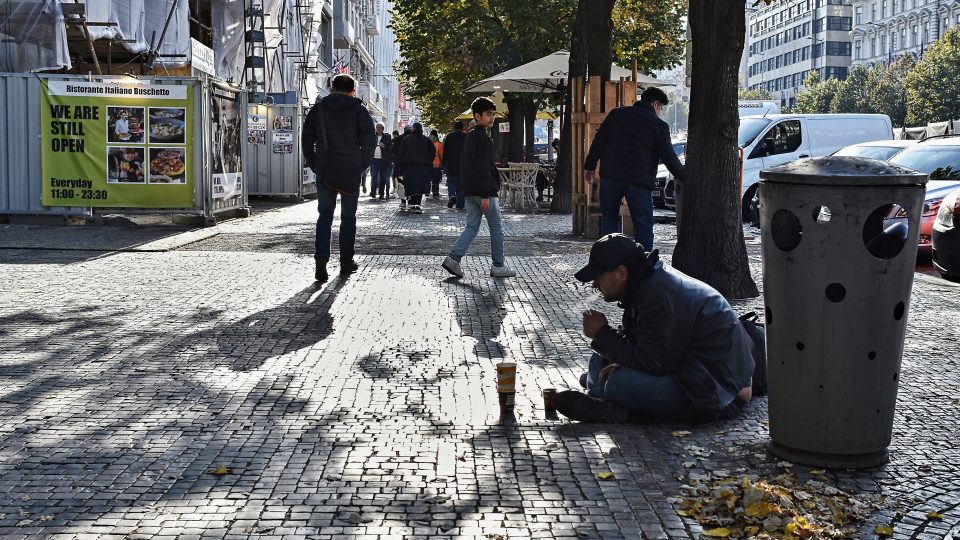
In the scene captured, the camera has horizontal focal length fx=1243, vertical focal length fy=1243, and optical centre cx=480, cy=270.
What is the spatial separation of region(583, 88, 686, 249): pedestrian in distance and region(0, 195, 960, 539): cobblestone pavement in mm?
1845

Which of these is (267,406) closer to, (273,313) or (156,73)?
(273,313)

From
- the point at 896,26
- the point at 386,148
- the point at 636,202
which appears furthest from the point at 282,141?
the point at 896,26

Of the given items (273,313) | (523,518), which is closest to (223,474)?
(523,518)

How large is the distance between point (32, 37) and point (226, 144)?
11.3 feet

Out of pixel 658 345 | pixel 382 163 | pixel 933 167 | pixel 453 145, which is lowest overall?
pixel 658 345

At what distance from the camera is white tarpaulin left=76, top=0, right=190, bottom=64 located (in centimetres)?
2076

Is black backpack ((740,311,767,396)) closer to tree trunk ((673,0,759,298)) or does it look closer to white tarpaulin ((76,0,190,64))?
tree trunk ((673,0,759,298))

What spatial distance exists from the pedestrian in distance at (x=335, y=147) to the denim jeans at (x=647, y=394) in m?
5.93

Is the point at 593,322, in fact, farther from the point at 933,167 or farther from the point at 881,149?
the point at 881,149

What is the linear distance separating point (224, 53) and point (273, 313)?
69.8 ft

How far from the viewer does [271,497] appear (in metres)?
4.54

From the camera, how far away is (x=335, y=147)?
11.5 m

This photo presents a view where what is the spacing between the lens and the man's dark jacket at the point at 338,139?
11.4 m

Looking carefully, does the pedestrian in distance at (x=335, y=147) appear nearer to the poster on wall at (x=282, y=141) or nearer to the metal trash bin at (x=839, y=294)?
the metal trash bin at (x=839, y=294)
